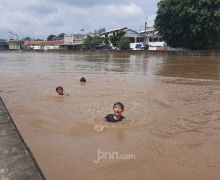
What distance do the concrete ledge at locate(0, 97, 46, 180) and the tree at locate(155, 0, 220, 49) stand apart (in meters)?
40.9

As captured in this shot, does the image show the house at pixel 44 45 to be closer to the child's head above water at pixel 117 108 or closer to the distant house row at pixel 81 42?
the distant house row at pixel 81 42

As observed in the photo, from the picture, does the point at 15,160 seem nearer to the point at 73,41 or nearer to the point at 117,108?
the point at 117,108

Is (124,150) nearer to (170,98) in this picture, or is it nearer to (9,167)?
(9,167)

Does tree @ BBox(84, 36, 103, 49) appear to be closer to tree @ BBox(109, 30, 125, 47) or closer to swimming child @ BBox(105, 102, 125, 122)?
tree @ BBox(109, 30, 125, 47)

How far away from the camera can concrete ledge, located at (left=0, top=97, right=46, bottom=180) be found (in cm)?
432

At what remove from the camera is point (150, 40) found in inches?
3019

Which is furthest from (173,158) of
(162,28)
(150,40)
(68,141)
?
(150,40)

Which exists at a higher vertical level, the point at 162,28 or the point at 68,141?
the point at 162,28

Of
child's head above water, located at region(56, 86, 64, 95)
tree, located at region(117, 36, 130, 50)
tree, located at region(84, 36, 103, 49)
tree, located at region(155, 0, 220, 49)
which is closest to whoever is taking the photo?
child's head above water, located at region(56, 86, 64, 95)

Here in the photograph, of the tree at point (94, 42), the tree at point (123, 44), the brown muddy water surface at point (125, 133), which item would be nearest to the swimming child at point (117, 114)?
the brown muddy water surface at point (125, 133)

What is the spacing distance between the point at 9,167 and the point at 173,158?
110 inches

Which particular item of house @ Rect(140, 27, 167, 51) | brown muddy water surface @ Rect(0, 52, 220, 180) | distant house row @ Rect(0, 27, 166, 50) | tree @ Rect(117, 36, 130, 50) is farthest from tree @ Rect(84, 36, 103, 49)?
brown muddy water surface @ Rect(0, 52, 220, 180)

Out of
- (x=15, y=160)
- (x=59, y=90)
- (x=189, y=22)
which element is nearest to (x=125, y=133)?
(x=15, y=160)

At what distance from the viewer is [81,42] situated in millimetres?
98688
